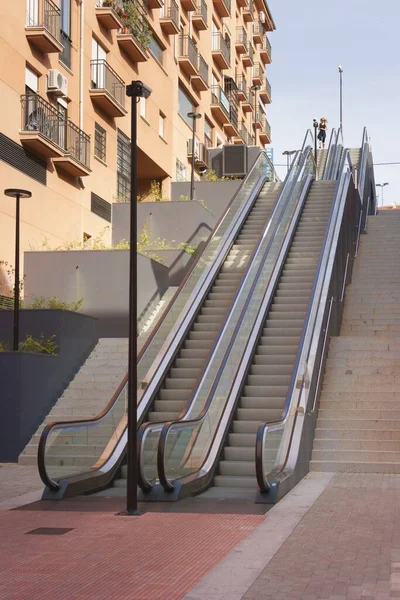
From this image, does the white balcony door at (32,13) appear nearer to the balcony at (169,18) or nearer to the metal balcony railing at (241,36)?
the balcony at (169,18)

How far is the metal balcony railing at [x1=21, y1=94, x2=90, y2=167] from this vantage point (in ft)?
71.1

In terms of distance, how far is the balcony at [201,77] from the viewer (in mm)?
37094

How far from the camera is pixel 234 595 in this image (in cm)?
704

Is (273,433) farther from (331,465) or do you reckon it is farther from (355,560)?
(355,560)

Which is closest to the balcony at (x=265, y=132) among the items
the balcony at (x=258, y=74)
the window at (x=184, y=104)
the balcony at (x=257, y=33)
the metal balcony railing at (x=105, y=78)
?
the balcony at (x=258, y=74)

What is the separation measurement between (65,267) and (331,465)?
8621 mm

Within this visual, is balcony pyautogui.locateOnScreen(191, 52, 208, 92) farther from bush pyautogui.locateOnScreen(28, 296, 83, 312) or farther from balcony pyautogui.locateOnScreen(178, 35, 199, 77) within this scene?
bush pyautogui.locateOnScreen(28, 296, 83, 312)

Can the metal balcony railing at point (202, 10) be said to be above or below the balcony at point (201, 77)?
above

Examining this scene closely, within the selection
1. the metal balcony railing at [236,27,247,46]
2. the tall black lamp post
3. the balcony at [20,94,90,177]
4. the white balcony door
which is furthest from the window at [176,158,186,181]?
the tall black lamp post

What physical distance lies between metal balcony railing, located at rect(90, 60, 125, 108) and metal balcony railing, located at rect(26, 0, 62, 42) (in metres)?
3.06

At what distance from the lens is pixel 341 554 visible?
329 inches

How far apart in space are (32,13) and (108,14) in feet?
15.0

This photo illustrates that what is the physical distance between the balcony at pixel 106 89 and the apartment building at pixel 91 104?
29 mm

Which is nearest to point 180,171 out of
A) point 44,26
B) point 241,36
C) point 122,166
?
point 122,166
